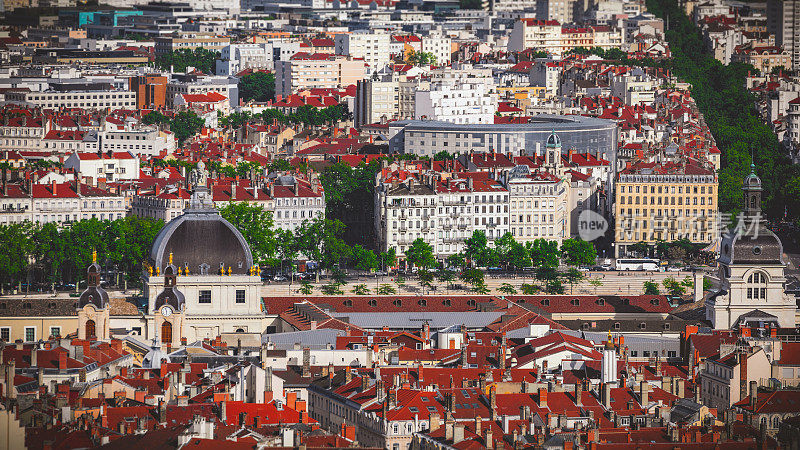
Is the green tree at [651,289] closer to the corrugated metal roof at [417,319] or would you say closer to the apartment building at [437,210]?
the apartment building at [437,210]

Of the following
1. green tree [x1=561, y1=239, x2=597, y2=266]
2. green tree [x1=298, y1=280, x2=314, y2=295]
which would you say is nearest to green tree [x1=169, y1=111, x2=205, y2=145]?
green tree [x1=561, y1=239, x2=597, y2=266]

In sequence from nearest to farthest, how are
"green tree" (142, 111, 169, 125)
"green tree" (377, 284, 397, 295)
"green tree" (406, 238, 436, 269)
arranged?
1. "green tree" (377, 284, 397, 295)
2. "green tree" (406, 238, 436, 269)
3. "green tree" (142, 111, 169, 125)

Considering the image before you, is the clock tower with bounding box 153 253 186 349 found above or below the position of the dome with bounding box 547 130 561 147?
below

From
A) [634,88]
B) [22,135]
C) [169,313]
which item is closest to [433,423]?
[169,313]

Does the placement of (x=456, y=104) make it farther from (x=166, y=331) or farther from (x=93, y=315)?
(x=93, y=315)

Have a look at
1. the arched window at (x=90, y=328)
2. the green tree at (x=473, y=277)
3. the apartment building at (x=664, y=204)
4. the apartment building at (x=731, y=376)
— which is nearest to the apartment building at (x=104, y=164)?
the apartment building at (x=664, y=204)

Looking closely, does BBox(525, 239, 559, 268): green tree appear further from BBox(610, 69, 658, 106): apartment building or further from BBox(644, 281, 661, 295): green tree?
BBox(610, 69, 658, 106): apartment building

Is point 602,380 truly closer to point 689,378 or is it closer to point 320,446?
point 689,378
